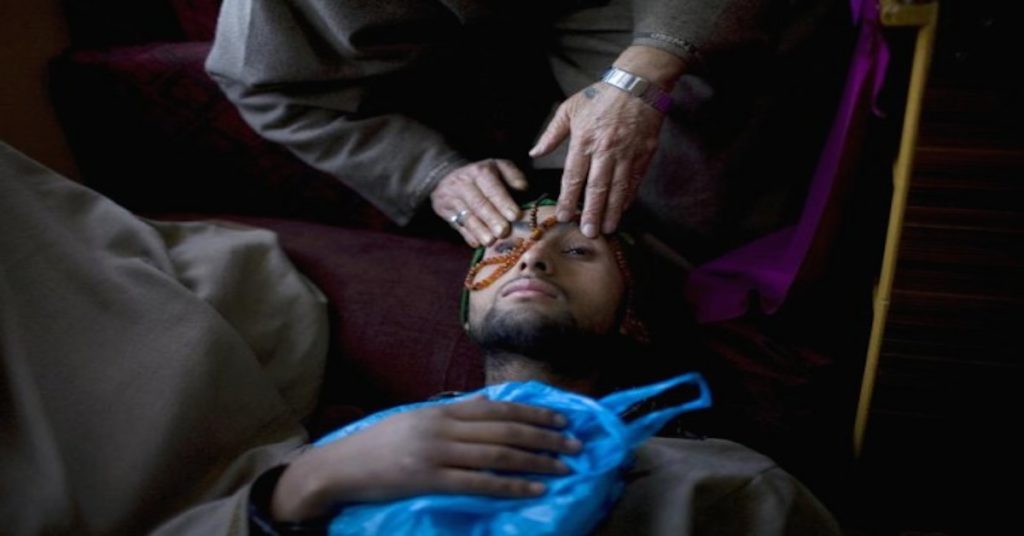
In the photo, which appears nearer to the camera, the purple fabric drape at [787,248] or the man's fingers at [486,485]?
the man's fingers at [486,485]

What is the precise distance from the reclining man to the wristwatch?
0.68ft

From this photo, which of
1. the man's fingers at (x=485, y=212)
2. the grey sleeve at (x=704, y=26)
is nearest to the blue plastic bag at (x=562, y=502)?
the man's fingers at (x=485, y=212)

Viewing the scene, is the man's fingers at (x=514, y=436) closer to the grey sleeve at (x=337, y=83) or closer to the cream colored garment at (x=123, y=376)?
the cream colored garment at (x=123, y=376)

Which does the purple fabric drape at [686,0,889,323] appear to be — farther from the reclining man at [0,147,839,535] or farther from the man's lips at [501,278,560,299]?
the man's lips at [501,278,560,299]

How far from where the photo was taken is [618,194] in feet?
3.54

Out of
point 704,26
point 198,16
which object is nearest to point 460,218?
point 704,26

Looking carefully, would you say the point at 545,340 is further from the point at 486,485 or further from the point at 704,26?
the point at 704,26

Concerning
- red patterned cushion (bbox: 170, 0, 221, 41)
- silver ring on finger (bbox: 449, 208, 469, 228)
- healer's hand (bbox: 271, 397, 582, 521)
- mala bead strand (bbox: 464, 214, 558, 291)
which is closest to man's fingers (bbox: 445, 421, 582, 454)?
healer's hand (bbox: 271, 397, 582, 521)

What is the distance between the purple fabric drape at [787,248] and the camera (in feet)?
3.12

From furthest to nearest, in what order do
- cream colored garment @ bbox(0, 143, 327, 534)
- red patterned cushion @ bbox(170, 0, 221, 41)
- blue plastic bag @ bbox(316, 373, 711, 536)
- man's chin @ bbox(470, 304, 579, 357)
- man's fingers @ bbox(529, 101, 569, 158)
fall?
red patterned cushion @ bbox(170, 0, 221, 41)
man's fingers @ bbox(529, 101, 569, 158)
man's chin @ bbox(470, 304, 579, 357)
cream colored garment @ bbox(0, 143, 327, 534)
blue plastic bag @ bbox(316, 373, 711, 536)

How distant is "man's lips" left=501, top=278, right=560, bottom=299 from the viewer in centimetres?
104

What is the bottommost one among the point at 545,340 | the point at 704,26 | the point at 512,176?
the point at 545,340

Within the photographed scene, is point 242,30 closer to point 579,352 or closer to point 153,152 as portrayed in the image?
point 153,152

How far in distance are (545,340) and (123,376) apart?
552mm
